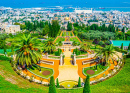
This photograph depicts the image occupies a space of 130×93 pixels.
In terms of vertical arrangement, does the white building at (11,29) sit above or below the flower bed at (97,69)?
above

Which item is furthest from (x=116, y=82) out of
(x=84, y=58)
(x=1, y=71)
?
(x=1, y=71)

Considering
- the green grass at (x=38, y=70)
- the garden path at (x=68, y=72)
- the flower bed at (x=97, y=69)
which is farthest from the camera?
the flower bed at (x=97, y=69)

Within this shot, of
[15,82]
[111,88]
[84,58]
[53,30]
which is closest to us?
Result: [111,88]

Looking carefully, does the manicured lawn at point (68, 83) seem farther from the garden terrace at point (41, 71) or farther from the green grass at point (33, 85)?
the garden terrace at point (41, 71)

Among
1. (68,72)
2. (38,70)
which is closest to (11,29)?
(38,70)

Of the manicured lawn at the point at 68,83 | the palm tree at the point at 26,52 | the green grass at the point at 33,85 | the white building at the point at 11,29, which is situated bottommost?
the manicured lawn at the point at 68,83

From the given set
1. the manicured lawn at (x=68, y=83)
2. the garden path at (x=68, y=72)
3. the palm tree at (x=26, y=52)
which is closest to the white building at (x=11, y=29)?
the palm tree at (x=26, y=52)

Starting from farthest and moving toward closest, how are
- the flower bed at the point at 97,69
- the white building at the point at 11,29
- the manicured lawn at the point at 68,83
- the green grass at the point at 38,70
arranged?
the white building at the point at 11,29 → the flower bed at the point at 97,69 → the green grass at the point at 38,70 → the manicured lawn at the point at 68,83

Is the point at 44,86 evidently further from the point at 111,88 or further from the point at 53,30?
the point at 53,30

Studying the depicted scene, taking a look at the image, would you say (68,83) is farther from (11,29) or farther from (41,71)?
(11,29)

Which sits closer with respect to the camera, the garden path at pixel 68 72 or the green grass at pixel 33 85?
the green grass at pixel 33 85

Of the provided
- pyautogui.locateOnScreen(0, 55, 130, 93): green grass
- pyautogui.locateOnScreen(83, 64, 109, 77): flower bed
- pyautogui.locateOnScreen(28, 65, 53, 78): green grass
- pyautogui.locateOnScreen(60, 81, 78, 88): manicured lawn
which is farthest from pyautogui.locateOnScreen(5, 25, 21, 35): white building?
pyautogui.locateOnScreen(60, 81, 78, 88): manicured lawn
